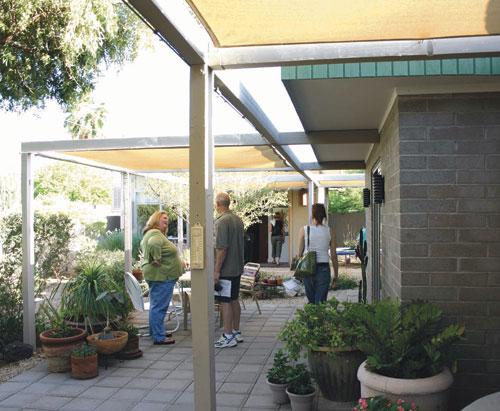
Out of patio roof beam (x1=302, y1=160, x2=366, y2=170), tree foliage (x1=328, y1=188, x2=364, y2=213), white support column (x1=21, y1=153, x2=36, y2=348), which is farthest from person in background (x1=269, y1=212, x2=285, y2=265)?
white support column (x1=21, y1=153, x2=36, y2=348)

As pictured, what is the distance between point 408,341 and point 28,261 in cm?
436

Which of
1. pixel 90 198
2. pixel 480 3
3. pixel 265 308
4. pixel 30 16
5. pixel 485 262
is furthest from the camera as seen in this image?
pixel 90 198

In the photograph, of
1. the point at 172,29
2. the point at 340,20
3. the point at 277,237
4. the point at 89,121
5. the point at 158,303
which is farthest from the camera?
the point at 89,121

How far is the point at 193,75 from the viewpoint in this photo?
304 centimetres

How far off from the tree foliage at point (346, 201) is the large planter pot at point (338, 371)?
770 inches

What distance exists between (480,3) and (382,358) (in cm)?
219

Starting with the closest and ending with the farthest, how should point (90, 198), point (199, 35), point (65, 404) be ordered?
1. point (199, 35)
2. point (65, 404)
3. point (90, 198)

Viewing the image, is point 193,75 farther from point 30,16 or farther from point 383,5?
point 30,16

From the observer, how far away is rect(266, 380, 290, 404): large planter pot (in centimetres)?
393

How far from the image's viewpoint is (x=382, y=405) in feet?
9.73

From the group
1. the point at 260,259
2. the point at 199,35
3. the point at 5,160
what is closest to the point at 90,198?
the point at 5,160

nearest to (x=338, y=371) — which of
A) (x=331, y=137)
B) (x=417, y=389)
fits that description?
(x=417, y=389)

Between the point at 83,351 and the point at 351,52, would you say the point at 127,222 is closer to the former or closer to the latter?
the point at 83,351

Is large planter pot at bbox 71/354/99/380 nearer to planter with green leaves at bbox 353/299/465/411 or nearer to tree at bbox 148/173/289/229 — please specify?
planter with green leaves at bbox 353/299/465/411
